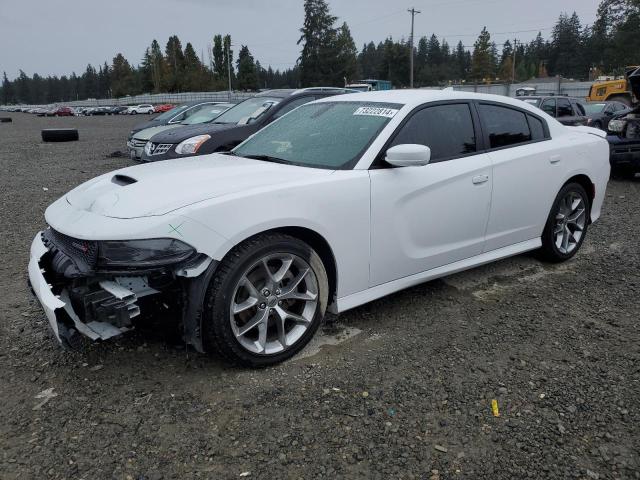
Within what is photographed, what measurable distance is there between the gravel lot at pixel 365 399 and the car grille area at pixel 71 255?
2.00ft

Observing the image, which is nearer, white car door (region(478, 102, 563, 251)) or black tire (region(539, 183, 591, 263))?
white car door (region(478, 102, 563, 251))

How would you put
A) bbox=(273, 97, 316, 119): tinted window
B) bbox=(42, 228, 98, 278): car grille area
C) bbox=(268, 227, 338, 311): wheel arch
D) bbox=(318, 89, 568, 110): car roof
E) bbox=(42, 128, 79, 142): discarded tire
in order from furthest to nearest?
bbox=(42, 128, 79, 142): discarded tire
bbox=(273, 97, 316, 119): tinted window
bbox=(318, 89, 568, 110): car roof
bbox=(268, 227, 338, 311): wheel arch
bbox=(42, 228, 98, 278): car grille area

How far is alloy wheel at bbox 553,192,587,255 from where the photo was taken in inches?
189

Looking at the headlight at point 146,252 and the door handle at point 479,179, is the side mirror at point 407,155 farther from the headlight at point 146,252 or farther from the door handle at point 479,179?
the headlight at point 146,252

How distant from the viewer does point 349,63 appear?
84.4m

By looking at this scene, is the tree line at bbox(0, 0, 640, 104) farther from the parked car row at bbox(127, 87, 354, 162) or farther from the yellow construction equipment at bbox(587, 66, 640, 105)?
the parked car row at bbox(127, 87, 354, 162)

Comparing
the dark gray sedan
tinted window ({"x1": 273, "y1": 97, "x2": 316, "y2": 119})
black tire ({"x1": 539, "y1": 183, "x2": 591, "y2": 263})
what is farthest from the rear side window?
the dark gray sedan

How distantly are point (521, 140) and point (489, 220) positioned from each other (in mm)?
832

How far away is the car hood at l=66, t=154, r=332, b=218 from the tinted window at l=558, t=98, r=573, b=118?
1202cm

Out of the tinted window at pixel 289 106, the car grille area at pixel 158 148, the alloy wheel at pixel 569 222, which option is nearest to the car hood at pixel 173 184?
the alloy wheel at pixel 569 222

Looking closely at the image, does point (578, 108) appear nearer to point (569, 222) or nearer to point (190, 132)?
point (190, 132)

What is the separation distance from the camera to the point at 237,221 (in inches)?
108

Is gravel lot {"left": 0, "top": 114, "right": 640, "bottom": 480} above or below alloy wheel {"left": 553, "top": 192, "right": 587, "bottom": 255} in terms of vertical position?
below

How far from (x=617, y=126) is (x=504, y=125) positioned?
6555 mm
